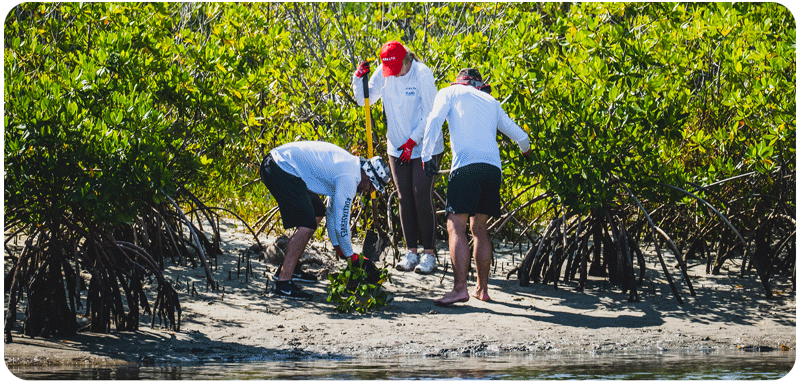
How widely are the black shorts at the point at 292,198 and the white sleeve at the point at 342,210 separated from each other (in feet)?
0.55

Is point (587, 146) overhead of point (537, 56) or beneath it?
beneath

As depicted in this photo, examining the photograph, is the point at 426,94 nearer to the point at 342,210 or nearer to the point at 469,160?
the point at 469,160

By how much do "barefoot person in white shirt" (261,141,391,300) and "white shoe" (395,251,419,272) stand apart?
0.73 m

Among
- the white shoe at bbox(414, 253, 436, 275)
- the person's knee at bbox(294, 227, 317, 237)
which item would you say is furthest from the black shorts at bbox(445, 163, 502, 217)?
the white shoe at bbox(414, 253, 436, 275)

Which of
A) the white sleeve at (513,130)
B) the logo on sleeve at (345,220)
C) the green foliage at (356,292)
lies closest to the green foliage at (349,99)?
the white sleeve at (513,130)

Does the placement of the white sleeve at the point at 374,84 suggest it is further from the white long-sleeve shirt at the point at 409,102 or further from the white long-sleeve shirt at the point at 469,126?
the white long-sleeve shirt at the point at 469,126

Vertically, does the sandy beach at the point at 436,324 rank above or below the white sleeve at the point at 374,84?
below

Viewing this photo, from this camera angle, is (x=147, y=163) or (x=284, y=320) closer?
(x=147, y=163)

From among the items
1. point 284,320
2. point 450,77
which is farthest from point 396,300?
point 450,77

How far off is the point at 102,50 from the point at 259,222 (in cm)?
313

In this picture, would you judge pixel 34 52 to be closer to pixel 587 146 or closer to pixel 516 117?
pixel 516 117

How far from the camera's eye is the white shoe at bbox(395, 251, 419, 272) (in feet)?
22.8

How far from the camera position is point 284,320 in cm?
588

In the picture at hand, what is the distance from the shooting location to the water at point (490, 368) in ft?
14.7
